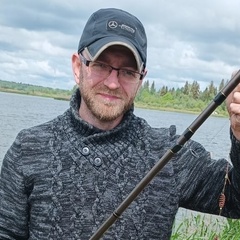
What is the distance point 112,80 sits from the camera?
2.91 metres

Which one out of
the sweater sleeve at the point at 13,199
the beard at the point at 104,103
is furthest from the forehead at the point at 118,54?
the sweater sleeve at the point at 13,199

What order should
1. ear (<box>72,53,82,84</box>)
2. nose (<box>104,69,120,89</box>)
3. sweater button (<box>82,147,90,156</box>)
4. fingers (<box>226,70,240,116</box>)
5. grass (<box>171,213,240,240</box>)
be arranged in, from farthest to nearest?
grass (<box>171,213,240,240</box>), ear (<box>72,53,82,84</box>), sweater button (<box>82,147,90,156</box>), nose (<box>104,69,120,89</box>), fingers (<box>226,70,240,116</box>)

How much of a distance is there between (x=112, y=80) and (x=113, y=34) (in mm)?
266

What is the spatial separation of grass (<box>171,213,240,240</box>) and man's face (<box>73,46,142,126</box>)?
12.1 feet

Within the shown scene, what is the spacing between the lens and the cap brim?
2912 mm

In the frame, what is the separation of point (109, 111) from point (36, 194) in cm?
62

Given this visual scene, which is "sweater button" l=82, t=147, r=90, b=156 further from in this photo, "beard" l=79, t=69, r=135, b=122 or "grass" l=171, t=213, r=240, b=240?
"grass" l=171, t=213, r=240, b=240

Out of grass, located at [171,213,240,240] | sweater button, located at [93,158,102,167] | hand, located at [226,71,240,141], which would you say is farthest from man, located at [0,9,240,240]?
grass, located at [171,213,240,240]

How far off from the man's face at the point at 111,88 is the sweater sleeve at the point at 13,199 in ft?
1.72

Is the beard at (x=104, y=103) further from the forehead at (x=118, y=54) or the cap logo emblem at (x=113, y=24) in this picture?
the cap logo emblem at (x=113, y=24)

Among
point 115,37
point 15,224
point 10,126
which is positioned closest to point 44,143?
point 15,224

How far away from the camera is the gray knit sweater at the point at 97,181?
2.93 m

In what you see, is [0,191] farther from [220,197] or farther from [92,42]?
[220,197]

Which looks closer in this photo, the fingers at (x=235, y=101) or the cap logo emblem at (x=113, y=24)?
the fingers at (x=235, y=101)
